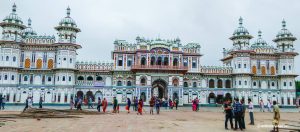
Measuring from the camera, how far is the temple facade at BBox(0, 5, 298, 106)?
49938 millimetres

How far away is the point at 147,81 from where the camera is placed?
5166 centimetres

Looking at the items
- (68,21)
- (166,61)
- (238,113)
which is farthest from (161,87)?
(238,113)

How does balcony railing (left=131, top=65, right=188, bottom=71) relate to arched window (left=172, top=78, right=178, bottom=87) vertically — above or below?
above

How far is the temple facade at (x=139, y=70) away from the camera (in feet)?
164

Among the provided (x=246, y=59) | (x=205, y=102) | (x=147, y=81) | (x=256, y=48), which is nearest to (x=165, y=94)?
(x=147, y=81)

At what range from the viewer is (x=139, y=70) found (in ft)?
169

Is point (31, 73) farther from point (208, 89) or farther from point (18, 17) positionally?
point (208, 89)

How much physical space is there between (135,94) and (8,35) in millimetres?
23195

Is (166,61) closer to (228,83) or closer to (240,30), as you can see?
(228,83)

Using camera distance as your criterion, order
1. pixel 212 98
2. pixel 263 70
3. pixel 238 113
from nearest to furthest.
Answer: pixel 238 113, pixel 212 98, pixel 263 70

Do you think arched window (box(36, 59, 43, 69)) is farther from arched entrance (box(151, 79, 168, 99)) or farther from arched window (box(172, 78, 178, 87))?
arched window (box(172, 78, 178, 87))

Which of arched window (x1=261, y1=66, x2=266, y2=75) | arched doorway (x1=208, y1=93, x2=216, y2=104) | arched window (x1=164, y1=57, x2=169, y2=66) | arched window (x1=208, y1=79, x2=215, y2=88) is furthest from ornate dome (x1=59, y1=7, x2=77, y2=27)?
arched window (x1=261, y1=66, x2=266, y2=75)

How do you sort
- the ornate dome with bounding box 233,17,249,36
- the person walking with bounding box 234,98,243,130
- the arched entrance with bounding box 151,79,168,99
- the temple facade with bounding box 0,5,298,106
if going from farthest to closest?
the ornate dome with bounding box 233,17,249,36, the arched entrance with bounding box 151,79,168,99, the temple facade with bounding box 0,5,298,106, the person walking with bounding box 234,98,243,130

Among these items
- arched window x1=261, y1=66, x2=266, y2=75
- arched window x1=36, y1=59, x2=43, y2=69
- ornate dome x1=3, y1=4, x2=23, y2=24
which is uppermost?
ornate dome x1=3, y1=4, x2=23, y2=24
